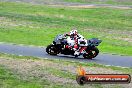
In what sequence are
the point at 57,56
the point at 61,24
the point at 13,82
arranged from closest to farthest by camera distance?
the point at 13,82 → the point at 57,56 → the point at 61,24

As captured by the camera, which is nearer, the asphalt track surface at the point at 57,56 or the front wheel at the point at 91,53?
the asphalt track surface at the point at 57,56

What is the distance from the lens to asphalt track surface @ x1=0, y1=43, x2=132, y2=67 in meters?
28.1

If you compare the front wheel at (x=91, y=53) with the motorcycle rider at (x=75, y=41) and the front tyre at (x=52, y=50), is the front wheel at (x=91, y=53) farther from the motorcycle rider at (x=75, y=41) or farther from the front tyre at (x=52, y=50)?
the front tyre at (x=52, y=50)

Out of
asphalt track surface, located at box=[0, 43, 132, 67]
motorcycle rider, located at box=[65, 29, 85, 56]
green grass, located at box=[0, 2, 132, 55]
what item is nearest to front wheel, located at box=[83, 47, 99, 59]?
asphalt track surface, located at box=[0, 43, 132, 67]

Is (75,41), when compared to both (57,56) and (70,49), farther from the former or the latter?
(57,56)

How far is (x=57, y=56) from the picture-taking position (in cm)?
2872

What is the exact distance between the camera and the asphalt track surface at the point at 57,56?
Answer: 28.1 meters

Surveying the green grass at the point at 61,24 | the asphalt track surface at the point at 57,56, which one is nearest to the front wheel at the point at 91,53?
the asphalt track surface at the point at 57,56

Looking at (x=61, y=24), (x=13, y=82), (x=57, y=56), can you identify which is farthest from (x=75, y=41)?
(x=61, y=24)

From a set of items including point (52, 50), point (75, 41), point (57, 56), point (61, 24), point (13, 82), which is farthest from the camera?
point (61, 24)

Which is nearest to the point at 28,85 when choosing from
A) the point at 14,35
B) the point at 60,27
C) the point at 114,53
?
the point at 114,53

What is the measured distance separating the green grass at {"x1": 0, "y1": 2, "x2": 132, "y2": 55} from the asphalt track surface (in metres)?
2.40

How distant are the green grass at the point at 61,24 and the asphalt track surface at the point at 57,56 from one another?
94.3 inches

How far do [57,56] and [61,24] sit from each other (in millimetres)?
20834
